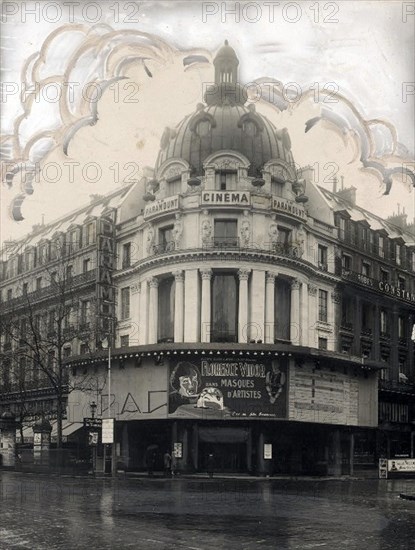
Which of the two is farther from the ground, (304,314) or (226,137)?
(226,137)

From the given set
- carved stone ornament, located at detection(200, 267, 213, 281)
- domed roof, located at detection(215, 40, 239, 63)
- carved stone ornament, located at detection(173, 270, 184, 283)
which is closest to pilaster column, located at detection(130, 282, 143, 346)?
carved stone ornament, located at detection(173, 270, 184, 283)

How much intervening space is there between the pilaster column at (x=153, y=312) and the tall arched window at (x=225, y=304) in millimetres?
3129

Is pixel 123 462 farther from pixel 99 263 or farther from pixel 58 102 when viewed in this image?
pixel 58 102

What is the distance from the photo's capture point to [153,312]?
145ft

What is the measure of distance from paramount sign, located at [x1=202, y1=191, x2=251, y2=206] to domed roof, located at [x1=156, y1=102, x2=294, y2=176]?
5.55 feet

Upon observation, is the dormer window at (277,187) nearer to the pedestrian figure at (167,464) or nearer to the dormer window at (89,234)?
the dormer window at (89,234)

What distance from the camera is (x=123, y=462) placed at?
42.8 m

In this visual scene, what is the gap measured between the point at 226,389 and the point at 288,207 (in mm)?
10081

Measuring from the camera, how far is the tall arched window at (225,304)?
141ft

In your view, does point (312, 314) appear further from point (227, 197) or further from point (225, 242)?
point (227, 197)

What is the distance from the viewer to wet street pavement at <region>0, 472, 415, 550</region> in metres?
14.4

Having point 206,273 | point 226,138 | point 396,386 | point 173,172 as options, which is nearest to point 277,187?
point 226,138

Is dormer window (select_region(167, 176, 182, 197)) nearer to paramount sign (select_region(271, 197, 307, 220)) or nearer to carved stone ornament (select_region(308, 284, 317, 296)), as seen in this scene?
paramount sign (select_region(271, 197, 307, 220))

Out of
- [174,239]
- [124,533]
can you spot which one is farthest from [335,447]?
[124,533]
